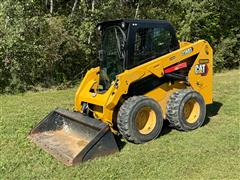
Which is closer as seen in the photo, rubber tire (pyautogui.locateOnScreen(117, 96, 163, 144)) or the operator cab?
rubber tire (pyautogui.locateOnScreen(117, 96, 163, 144))

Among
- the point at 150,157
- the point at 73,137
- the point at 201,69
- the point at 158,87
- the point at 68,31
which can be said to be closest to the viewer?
the point at 150,157

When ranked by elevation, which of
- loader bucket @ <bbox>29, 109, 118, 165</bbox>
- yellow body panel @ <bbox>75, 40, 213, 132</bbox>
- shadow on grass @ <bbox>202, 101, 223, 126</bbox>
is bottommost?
shadow on grass @ <bbox>202, 101, 223, 126</bbox>

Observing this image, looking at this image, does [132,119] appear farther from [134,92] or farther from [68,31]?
[68,31]

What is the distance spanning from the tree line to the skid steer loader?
18.6 feet

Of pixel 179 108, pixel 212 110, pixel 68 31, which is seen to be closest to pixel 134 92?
pixel 179 108

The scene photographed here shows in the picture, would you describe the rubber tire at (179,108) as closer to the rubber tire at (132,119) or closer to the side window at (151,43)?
the rubber tire at (132,119)

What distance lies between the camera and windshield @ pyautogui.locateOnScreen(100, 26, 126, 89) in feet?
22.7

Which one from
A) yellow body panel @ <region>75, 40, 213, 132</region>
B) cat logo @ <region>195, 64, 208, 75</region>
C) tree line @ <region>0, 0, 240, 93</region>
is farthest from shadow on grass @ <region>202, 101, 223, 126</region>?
tree line @ <region>0, 0, 240, 93</region>

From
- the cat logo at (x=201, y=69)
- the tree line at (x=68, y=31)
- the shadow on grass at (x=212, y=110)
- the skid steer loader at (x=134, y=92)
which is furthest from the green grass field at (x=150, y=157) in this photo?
the tree line at (x=68, y=31)

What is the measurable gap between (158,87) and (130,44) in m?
1.00

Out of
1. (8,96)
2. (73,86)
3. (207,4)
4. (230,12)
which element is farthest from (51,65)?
(230,12)

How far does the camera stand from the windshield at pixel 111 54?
22.7 feet

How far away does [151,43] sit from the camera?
7090mm

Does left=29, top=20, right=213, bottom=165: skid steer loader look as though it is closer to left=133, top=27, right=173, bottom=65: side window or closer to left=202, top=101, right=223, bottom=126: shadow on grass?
left=133, top=27, right=173, bottom=65: side window
